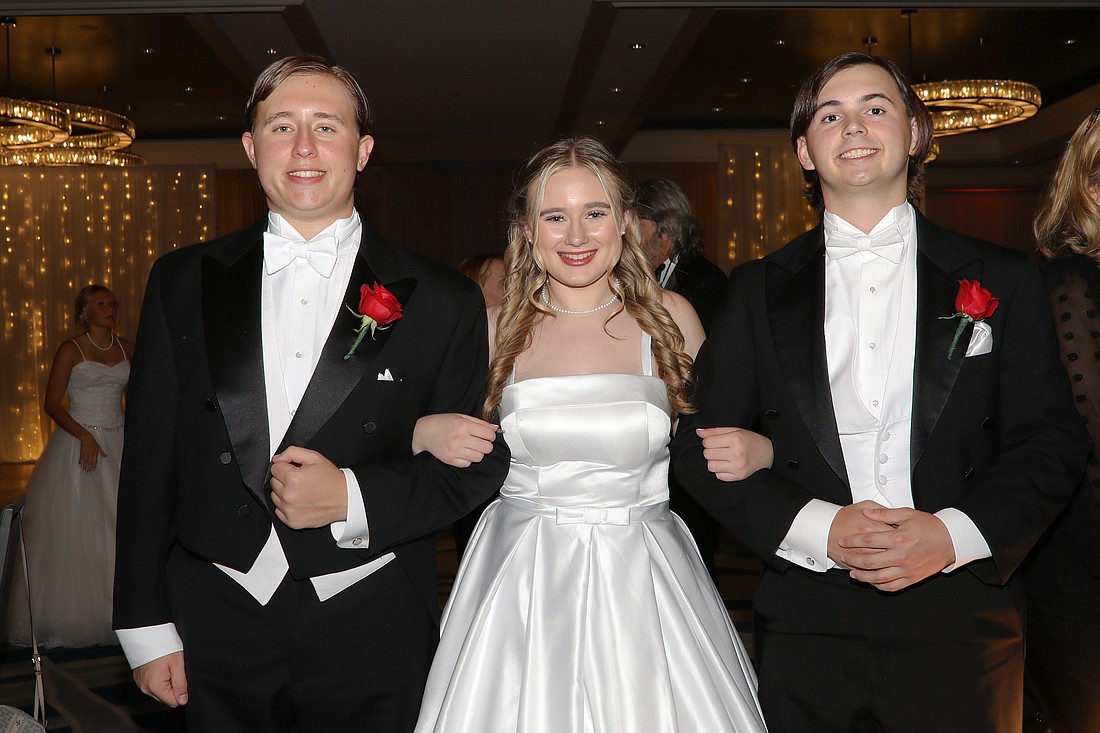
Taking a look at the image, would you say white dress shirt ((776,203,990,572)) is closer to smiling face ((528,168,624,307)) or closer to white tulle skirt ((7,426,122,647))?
smiling face ((528,168,624,307))

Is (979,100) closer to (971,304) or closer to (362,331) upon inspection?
(971,304)

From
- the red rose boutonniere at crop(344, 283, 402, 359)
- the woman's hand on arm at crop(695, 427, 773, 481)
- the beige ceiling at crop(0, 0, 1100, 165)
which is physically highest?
the beige ceiling at crop(0, 0, 1100, 165)

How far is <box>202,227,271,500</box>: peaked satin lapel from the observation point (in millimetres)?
2074

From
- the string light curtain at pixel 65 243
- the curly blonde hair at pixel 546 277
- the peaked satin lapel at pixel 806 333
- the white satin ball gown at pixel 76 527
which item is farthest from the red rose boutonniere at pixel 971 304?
the string light curtain at pixel 65 243

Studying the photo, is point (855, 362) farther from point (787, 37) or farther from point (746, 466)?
point (787, 37)

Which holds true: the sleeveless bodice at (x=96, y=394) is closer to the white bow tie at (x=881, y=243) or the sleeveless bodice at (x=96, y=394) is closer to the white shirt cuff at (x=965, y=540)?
the white bow tie at (x=881, y=243)

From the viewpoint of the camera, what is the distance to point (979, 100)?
375 inches

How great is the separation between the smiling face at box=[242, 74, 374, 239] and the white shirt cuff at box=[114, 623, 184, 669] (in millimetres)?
947

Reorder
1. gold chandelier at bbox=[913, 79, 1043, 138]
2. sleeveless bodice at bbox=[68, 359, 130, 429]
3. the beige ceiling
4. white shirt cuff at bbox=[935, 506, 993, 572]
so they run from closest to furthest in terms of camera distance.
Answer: white shirt cuff at bbox=[935, 506, 993, 572] < sleeveless bodice at bbox=[68, 359, 130, 429] < the beige ceiling < gold chandelier at bbox=[913, 79, 1043, 138]

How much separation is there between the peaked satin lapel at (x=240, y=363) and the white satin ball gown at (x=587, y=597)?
679mm

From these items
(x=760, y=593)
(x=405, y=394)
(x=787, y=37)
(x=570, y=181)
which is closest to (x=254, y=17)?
(x=787, y=37)

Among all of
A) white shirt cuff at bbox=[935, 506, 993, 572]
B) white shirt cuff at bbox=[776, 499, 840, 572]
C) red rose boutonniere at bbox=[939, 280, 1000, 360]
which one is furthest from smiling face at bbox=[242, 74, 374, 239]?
white shirt cuff at bbox=[935, 506, 993, 572]

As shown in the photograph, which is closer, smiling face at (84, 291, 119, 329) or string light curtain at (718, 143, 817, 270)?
smiling face at (84, 291, 119, 329)

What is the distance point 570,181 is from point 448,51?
6.85 metres
